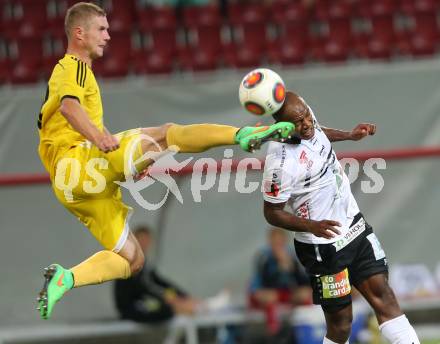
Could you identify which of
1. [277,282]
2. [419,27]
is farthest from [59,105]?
[419,27]

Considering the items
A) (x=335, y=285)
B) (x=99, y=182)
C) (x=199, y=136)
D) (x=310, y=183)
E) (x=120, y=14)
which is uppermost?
(x=120, y=14)

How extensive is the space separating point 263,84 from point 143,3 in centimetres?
692

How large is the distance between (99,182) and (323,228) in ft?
4.80

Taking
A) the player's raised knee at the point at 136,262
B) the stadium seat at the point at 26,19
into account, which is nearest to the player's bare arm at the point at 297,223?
the player's raised knee at the point at 136,262

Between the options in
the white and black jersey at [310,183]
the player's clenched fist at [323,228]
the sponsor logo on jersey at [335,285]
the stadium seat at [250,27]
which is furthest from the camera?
the stadium seat at [250,27]

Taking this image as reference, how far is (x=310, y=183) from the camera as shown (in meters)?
6.07

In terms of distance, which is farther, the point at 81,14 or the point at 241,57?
the point at 241,57

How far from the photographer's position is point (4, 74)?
38.5 ft

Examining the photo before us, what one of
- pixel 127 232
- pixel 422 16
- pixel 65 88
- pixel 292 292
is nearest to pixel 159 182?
pixel 292 292

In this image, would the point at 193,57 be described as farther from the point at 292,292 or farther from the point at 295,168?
the point at 295,168

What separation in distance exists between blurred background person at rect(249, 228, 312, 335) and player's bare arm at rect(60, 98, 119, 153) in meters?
3.60

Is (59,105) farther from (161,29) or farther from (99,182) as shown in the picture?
(161,29)

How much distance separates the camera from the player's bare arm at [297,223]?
5.79m

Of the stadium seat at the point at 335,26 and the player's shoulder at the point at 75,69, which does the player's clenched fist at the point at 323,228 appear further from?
the stadium seat at the point at 335,26
